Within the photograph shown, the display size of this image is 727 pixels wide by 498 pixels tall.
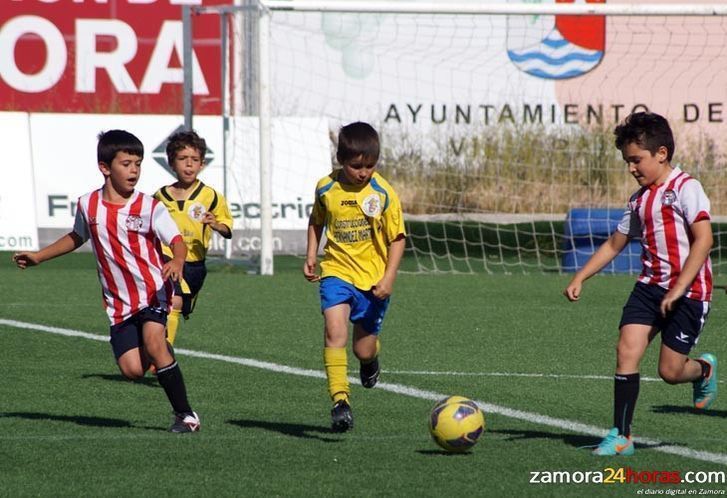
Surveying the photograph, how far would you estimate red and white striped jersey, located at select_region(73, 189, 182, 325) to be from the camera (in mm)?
7254

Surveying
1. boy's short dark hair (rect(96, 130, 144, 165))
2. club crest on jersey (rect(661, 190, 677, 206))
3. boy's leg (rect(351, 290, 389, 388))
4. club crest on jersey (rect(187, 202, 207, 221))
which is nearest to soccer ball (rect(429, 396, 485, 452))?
boy's leg (rect(351, 290, 389, 388))

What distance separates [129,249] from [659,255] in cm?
255

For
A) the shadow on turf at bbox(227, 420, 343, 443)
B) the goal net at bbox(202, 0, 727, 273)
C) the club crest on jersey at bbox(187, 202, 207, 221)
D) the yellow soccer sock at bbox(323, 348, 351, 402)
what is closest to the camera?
the shadow on turf at bbox(227, 420, 343, 443)

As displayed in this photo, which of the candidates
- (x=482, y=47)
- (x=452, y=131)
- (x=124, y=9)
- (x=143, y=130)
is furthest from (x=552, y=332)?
(x=124, y=9)

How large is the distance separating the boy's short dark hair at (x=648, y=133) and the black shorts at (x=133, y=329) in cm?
236

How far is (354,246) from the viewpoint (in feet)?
24.5

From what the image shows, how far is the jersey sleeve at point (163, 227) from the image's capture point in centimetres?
725

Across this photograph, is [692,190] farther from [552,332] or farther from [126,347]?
[552,332]

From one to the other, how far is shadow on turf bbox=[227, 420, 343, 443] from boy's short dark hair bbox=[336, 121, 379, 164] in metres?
1.32

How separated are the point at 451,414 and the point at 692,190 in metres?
1.48

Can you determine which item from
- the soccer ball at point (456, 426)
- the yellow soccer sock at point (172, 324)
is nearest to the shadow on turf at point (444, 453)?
the soccer ball at point (456, 426)

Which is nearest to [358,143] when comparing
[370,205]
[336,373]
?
[370,205]

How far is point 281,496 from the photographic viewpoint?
564cm

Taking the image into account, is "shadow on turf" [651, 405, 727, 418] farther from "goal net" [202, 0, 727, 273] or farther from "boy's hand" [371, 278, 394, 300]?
"goal net" [202, 0, 727, 273]
